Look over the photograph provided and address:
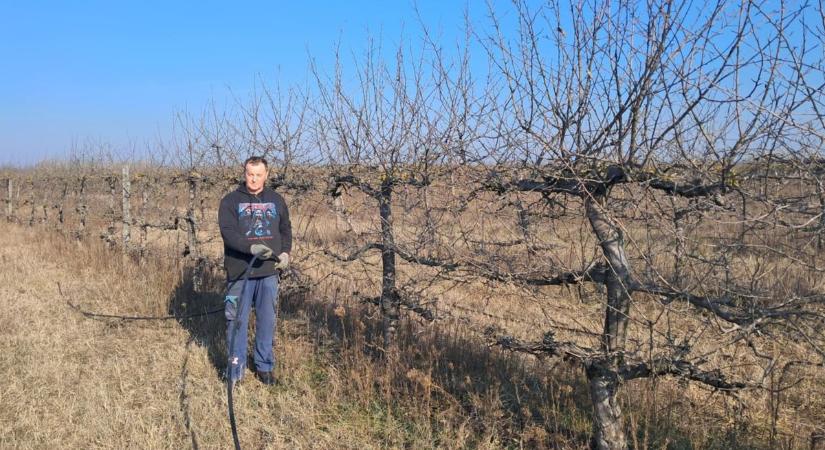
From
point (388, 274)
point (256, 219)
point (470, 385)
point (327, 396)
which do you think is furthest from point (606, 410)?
point (256, 219)

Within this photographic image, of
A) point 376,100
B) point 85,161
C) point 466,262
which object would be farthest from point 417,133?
point 85,161

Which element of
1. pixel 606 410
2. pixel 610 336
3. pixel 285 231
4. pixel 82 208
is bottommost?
pixel 606 410

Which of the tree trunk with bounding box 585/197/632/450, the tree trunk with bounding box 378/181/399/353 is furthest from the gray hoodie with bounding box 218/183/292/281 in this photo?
the tree trunk with bounding box 585/197/632/450

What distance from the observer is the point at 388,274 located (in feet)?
15.7

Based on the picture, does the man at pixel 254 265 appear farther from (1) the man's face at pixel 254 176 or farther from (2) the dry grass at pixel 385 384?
(2) the dry grass at pixel 385 384

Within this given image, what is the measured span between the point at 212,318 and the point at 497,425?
138 inches

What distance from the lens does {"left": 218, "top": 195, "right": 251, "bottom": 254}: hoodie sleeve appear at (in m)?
4.18

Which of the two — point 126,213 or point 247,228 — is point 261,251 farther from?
point 126,213

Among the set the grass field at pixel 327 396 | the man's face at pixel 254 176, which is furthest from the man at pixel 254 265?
the grass field at pixel 327 396

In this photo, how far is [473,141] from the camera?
12.3 ft

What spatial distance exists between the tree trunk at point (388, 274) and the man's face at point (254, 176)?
95cm

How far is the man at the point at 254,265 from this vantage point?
4.28 metres

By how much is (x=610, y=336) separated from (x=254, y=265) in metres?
2.59

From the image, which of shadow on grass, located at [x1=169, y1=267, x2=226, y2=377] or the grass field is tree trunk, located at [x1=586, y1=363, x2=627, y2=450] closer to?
the grass field
